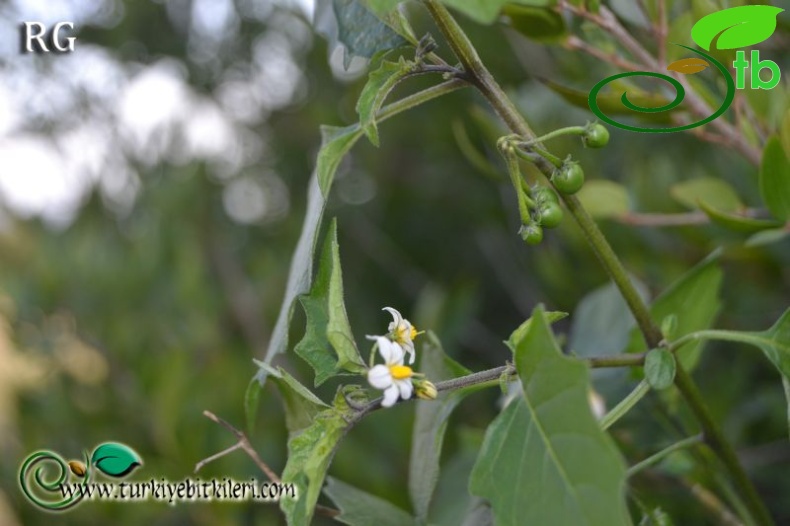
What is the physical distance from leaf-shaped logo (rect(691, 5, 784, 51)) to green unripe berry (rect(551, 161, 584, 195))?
0.23m

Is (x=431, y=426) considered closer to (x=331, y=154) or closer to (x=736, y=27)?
(x=331, y=154)

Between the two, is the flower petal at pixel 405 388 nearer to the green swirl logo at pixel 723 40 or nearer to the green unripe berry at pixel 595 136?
the green unripe berry at pixel 595 136

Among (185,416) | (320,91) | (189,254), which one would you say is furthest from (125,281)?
(320,91)

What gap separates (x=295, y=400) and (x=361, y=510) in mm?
76

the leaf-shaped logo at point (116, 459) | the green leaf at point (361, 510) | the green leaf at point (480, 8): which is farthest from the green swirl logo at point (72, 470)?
the green leaf at point (480, 8)

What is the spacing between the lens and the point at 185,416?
3.23 ft

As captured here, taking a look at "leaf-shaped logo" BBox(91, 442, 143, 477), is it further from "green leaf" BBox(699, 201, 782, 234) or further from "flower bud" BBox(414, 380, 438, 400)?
"green leaf" BBox(699, 201, 782, 234)

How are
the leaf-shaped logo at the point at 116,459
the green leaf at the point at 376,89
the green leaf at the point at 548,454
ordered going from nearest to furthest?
the green leaf at the point at 548,454
the green leaf at the point at 376,89
the leaf-shaped logo at the point at 116,459

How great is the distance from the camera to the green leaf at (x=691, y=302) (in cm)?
54

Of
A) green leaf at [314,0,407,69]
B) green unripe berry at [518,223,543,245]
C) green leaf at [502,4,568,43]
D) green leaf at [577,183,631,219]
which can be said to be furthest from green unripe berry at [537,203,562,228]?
green leaf at [577,183,631,219]

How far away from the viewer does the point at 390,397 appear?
0.37 m

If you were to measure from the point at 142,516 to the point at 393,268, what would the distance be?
1.91ft

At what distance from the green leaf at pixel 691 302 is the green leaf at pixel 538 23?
0.61ft

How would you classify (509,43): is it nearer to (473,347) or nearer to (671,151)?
A: (671,151)
